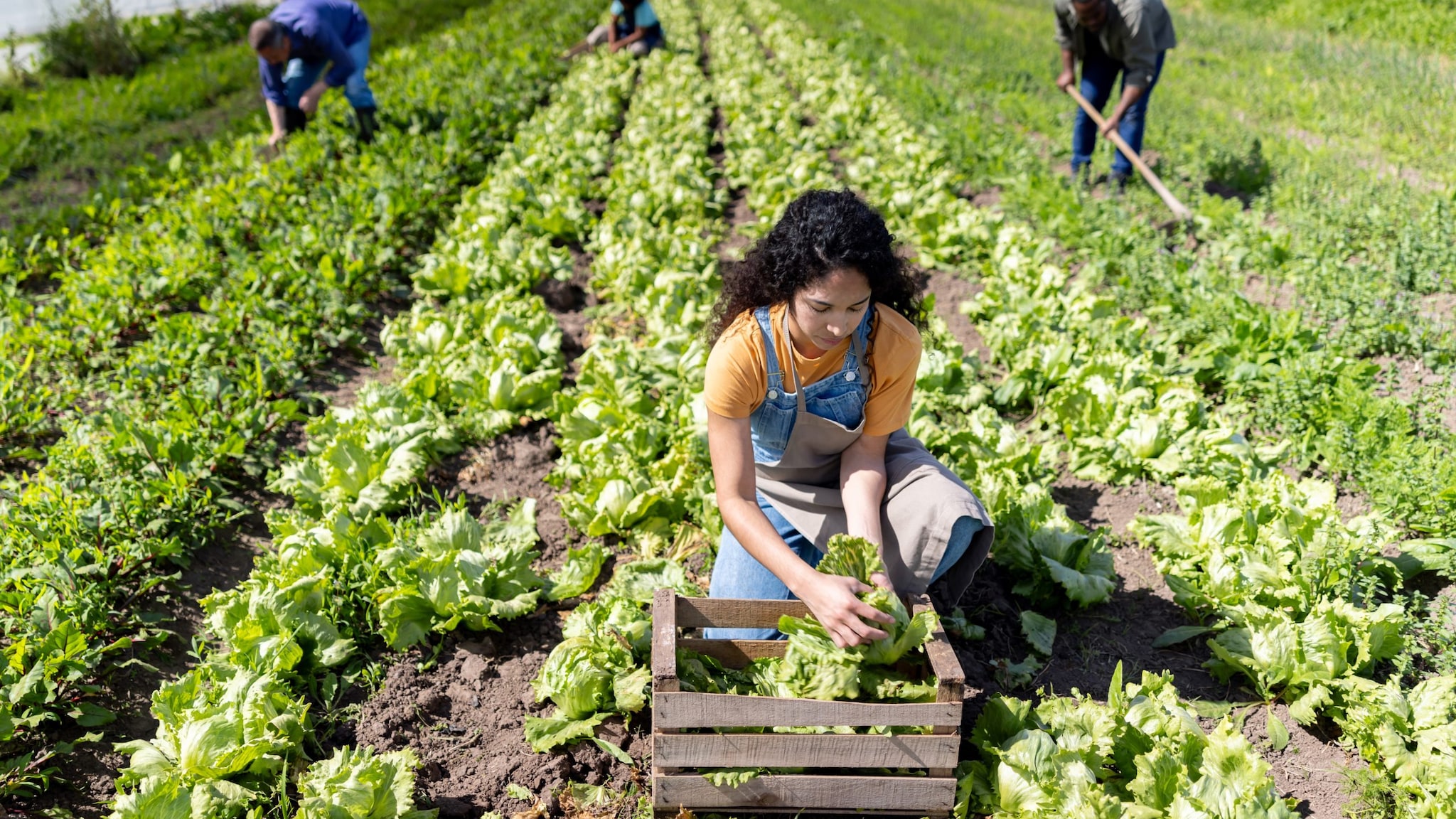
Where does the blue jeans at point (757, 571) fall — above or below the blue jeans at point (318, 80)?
below

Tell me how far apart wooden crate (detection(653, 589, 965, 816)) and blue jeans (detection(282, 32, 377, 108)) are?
7.61 meters

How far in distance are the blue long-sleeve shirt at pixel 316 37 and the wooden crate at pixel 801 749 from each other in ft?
24.3

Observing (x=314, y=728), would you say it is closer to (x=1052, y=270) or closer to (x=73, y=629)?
(x=73, y=629)

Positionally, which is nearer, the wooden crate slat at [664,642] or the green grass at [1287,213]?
the wooden crate slat at [664,642]

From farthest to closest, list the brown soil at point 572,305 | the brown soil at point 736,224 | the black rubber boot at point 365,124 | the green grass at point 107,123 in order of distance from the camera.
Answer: the black rubber boot at point 365,124
the green grass at point 107,123
the brown soil at point 736,224
the brown soil at point 572,305

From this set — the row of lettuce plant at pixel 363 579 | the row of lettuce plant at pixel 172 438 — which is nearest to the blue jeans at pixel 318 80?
the row of lettuce plant at pixel 172 438

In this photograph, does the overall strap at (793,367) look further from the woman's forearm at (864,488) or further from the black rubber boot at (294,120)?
the black rubber boot at (294,120)

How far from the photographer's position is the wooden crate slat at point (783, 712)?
2295mm

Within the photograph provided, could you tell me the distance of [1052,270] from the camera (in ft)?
17.4

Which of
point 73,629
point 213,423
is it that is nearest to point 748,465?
point 73,629

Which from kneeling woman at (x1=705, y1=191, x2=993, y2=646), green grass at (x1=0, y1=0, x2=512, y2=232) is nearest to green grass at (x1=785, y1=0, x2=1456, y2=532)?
kneeling woman at (x1=705, y1=191, x2=993, y2=646)

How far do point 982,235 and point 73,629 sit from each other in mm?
5212

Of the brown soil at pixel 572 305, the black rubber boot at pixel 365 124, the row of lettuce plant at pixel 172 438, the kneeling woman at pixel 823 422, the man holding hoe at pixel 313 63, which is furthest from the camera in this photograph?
the black rubber boot at pixel 365 124

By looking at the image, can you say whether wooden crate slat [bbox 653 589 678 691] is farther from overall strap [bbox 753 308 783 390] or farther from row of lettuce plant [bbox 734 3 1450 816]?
row of lettuce plant [bbox 734 3 1450 816]
